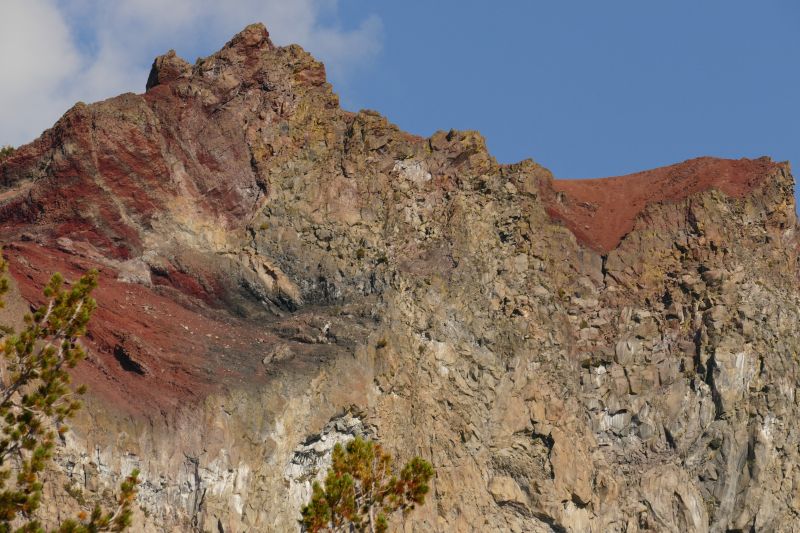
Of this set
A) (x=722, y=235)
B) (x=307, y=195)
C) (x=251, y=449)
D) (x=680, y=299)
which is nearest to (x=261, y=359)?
(x=251, y=449)

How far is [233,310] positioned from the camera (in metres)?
35.8

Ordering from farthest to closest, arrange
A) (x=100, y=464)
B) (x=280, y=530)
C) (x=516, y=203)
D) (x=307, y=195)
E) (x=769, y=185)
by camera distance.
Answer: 1. (x=769, y=185)
2. (x=516, y=203)
3. (x=307, y=195)
4. (x=280, y=530)
5. (x=100, y=464)

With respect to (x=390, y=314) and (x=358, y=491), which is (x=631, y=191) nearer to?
(x=390, y=314)

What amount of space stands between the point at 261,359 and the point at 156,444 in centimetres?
595

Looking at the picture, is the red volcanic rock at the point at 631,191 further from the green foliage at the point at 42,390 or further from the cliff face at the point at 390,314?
the green foliage at the point at 42,390

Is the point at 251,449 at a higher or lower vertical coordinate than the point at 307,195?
lower

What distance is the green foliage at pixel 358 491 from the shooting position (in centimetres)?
2031

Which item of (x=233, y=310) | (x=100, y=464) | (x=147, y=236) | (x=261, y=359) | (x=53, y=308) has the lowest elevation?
(x=100, y=464)

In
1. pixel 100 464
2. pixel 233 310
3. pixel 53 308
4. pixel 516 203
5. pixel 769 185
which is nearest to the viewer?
pixel 53 308

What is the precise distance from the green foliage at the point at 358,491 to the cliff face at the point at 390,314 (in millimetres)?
8427

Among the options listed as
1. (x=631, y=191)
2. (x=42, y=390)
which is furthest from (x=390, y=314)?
(x=631, y=191)

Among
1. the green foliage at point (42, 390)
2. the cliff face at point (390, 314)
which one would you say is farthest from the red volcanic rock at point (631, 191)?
the green foliage at point (42, 390)

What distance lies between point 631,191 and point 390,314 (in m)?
23.8

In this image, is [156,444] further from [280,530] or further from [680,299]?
[680,299]
